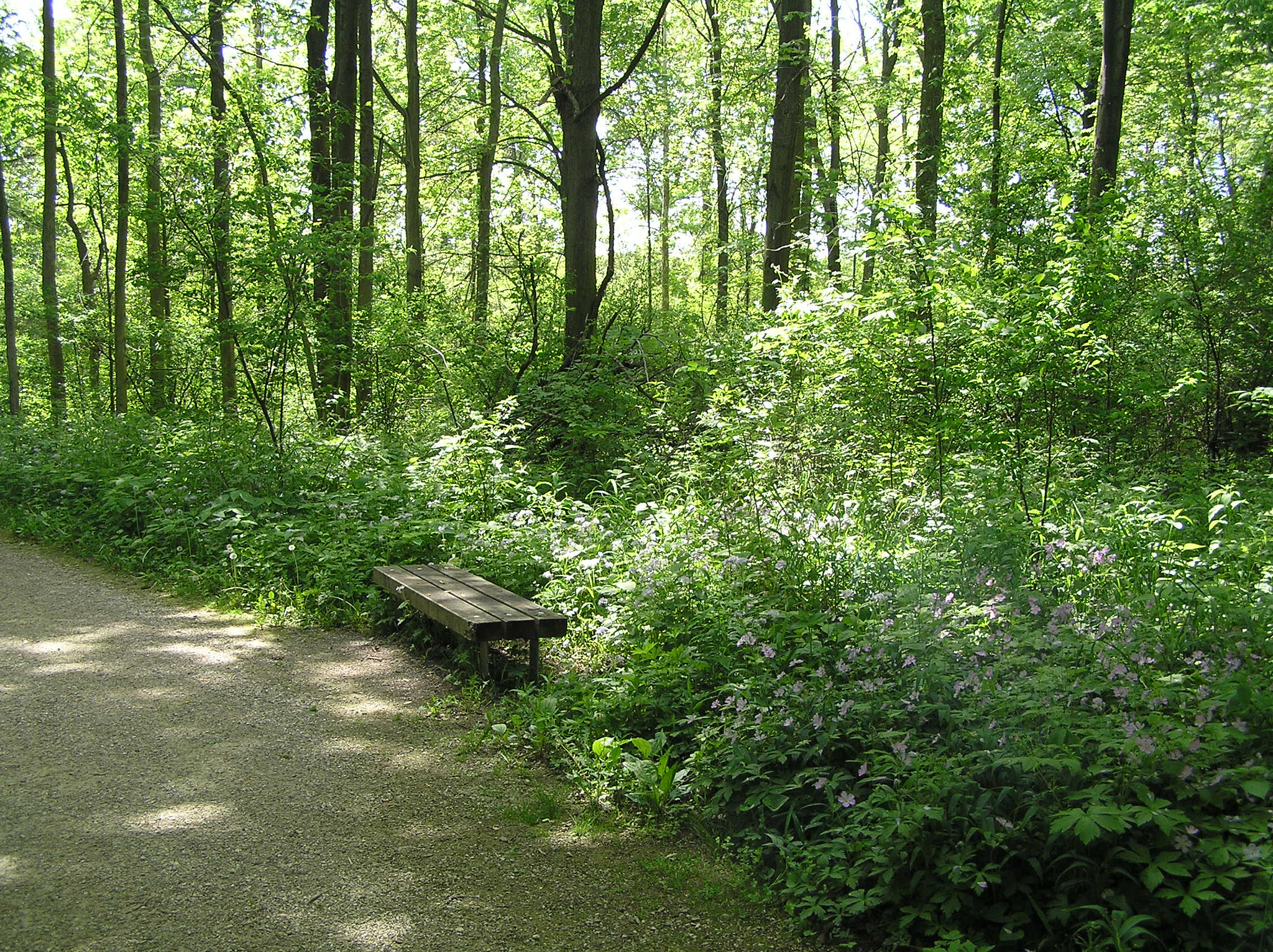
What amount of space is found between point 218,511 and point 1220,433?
1018 cm

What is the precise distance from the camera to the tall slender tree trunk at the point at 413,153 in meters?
15.4

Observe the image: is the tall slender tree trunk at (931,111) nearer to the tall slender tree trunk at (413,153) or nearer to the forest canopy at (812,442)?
the forest canopy at (812,442)

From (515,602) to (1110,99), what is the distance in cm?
950

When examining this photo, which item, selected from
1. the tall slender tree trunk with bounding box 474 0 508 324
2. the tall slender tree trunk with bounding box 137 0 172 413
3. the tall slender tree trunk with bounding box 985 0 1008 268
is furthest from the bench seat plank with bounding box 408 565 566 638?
the tall slender tree trunk with bounding box 474 0 508 324

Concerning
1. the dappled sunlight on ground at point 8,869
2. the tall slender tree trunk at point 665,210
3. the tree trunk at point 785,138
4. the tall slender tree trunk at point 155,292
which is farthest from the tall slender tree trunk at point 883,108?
the tall slender tree trunk at point 155,292

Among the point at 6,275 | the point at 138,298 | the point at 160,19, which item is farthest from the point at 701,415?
the point at 138,298

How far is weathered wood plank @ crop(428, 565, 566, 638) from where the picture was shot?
4992 mm

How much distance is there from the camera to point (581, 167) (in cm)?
1135

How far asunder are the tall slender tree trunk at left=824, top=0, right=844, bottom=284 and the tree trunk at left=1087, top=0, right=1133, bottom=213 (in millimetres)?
2979

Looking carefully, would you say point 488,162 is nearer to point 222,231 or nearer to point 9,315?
point 9,315

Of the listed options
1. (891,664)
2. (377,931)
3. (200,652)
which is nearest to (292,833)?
(377,931)

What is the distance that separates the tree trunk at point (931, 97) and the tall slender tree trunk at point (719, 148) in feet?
11.2

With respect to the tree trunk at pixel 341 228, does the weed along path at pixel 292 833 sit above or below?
below

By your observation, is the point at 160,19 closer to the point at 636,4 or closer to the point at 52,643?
the point at 636,4
